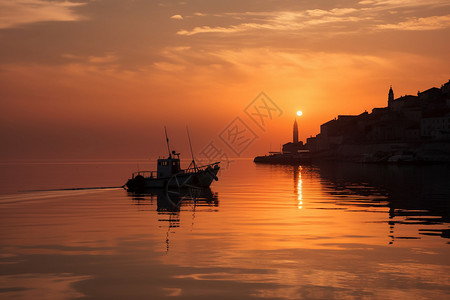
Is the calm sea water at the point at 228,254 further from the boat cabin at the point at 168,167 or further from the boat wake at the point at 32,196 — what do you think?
the boat cabin at the point at 168,167

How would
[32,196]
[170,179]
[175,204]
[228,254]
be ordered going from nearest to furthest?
[228,254], [175,204], [32,196], [170,179]

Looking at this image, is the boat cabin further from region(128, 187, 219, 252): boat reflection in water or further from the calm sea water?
the calm sea water

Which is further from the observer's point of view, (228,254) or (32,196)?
(32,196)

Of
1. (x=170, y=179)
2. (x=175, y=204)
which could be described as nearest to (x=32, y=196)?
(x=170, y=179)

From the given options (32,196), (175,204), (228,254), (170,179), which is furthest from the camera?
(170,179)

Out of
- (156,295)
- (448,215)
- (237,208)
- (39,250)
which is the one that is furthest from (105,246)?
(448,215)

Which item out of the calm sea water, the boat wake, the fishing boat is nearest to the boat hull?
the fishing boat

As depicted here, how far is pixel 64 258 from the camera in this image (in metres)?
21.2

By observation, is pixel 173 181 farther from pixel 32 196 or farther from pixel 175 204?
pixel 175 204

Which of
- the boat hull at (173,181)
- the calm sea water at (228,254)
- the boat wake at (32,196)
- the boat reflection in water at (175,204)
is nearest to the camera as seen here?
the calm sea water at (228,254)

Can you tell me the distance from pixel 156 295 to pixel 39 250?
949 cm

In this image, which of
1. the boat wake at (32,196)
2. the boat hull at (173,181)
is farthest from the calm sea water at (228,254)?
the boat hull at (173,181)

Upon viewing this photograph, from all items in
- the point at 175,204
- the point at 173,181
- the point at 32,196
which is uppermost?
the point at 173,181

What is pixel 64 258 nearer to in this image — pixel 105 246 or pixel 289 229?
pixel 105 246
